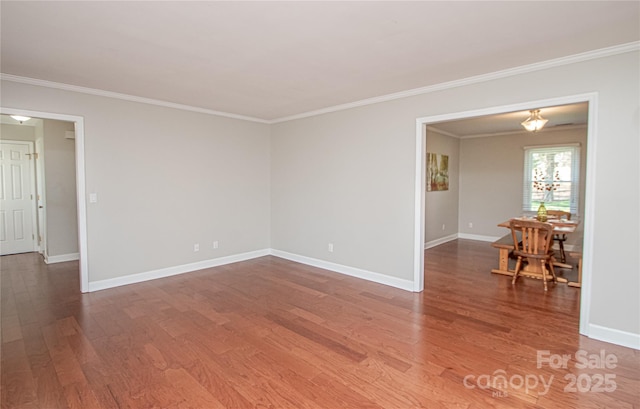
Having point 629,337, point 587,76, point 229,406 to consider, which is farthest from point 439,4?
point 629,337

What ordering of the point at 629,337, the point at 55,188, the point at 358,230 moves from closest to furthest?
the point at 629,337 < the point at 358,230 < the point at 55,188

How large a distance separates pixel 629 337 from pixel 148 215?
5.42 m

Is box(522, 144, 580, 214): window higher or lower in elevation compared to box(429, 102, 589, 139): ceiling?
lower

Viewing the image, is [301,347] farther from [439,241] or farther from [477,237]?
[477,237]

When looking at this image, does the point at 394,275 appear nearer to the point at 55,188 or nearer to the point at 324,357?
the point at 324,357

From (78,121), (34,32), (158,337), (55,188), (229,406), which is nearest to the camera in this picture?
(229,406)

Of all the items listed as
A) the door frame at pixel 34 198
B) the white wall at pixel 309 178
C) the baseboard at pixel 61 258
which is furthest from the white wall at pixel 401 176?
the door frame at pixel 34 198

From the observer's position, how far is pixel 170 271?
495 cm

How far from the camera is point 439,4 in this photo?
2.13 meters

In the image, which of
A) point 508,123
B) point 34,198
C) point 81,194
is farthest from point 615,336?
point 34,198

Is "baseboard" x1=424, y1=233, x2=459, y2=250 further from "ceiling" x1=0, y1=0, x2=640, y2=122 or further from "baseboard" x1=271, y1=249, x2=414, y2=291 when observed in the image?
"ceiling" x1=0, y1=0, x2=640, y2=122

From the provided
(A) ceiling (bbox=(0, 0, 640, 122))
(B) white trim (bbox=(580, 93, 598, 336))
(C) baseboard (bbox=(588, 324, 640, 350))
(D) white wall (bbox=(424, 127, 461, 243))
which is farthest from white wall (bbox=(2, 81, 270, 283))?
(C) baseboard (bbox=(588, 324, 640, 350))

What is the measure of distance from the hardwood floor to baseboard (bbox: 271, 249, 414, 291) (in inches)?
8.5

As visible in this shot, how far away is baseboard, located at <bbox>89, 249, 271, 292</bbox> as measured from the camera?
4.33 metres
